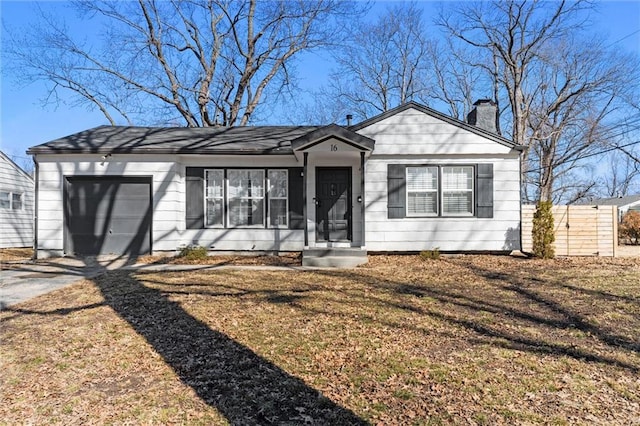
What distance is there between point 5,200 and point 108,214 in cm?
888

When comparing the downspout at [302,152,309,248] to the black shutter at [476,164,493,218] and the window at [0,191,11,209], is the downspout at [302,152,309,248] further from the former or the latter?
the window at [0,191,11,209]

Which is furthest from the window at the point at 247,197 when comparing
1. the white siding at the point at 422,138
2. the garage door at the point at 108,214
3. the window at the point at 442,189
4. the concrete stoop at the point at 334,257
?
the window at the point at 442,189

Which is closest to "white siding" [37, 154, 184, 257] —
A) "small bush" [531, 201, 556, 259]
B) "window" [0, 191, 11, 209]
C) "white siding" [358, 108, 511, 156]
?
"white siding" [358, 108, 511, 156]

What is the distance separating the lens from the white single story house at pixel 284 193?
36.7 feet

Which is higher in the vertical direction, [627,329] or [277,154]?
[277,154]

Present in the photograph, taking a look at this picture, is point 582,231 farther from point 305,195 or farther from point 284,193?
point 284,193

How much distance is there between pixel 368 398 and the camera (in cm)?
325

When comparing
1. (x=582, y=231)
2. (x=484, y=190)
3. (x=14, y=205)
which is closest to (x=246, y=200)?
(x=484, y=190)

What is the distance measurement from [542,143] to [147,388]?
1186 inches

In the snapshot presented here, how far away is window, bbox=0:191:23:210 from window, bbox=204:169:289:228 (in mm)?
10899

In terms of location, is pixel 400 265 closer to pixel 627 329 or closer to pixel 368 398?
pixel 627 329

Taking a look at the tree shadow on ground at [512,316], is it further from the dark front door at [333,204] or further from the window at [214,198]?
the window at [214,198]

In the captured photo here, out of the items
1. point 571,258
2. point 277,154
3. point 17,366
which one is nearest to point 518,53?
point 571,258

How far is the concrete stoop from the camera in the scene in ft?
32.3
